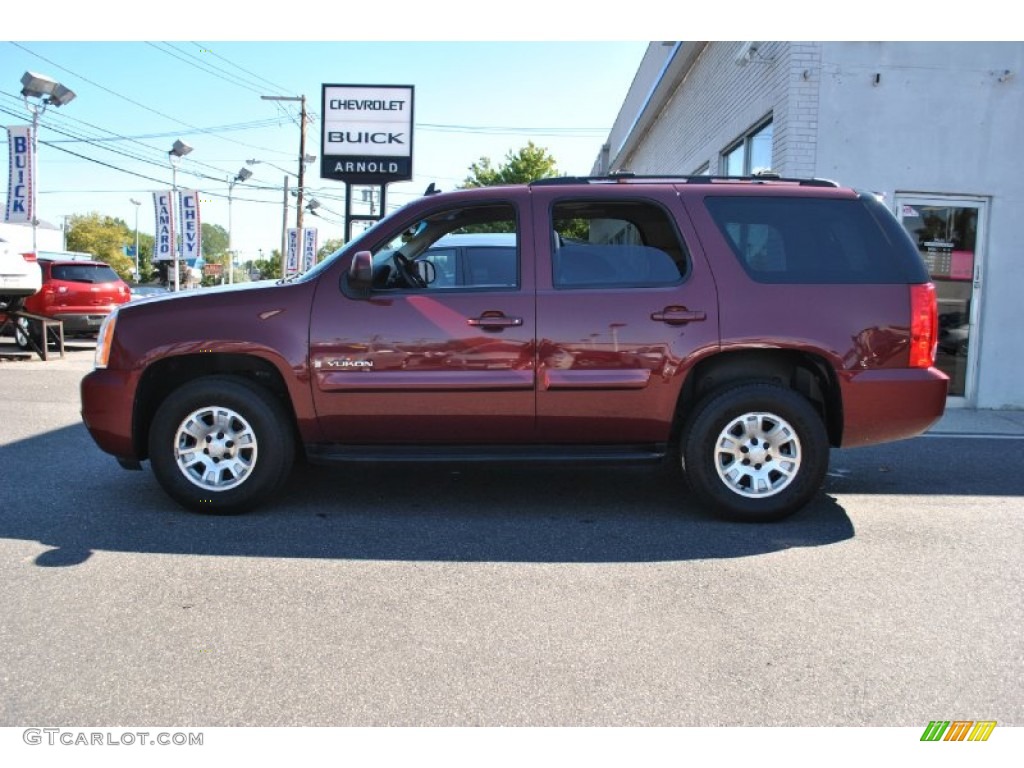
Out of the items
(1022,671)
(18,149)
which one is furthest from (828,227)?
(18,149)

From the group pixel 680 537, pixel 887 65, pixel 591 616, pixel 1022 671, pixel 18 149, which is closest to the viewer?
pixel 1022 671

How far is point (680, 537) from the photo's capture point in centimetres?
452

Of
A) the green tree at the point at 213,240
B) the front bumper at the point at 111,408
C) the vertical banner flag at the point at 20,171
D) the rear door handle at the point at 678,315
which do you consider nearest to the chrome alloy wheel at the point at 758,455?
the rear door handle at the point at 678,315

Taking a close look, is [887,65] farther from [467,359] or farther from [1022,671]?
[1022,671]

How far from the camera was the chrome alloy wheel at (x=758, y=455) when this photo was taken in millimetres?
4648

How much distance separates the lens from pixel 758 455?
4.68 m

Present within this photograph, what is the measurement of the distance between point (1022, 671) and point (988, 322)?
7.25 m

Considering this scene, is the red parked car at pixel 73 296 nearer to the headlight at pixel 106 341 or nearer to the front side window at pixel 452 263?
the headlight at pixel 106 341

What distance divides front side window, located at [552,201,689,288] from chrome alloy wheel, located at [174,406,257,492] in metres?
2.02

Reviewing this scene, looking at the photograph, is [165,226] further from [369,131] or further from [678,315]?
[678,315]

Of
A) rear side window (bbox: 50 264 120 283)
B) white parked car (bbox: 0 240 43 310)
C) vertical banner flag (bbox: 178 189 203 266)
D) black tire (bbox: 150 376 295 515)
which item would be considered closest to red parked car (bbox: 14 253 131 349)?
rear side window (bbox: 50 264 120 283)

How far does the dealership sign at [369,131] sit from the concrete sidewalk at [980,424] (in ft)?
29.5

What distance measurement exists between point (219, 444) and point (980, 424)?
24.5 feet

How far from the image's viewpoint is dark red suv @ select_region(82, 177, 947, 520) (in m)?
4.62
